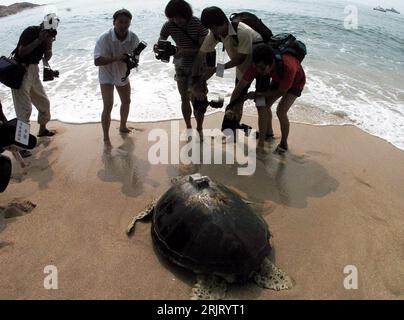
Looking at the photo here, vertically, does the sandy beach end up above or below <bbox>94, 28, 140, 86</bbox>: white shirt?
below

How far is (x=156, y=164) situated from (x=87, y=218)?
3.76ft

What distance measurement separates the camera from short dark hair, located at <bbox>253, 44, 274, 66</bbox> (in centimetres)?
336

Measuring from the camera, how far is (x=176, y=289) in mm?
2422

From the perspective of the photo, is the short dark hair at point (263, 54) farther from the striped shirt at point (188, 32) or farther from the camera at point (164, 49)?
the camera at point (164, 49)

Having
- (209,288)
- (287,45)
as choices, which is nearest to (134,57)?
(287,45)

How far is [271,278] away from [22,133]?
7.58 ft

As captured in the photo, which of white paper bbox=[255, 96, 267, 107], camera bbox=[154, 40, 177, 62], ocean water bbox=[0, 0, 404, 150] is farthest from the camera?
ocean water bbox=[0, 0, 404, 150]

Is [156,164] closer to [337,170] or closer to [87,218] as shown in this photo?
[87,218]

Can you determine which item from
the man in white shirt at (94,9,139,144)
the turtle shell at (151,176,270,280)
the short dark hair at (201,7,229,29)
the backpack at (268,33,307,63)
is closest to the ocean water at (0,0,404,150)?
the man in white shirt at (94,9,139,144)

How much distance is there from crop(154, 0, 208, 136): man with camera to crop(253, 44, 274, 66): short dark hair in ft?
2.59

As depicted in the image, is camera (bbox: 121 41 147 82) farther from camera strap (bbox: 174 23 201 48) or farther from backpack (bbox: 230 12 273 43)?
backpack (bbox: 230 12 273 43)

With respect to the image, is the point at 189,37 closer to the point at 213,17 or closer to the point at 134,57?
the point at 213,17

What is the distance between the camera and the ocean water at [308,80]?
5.36m
